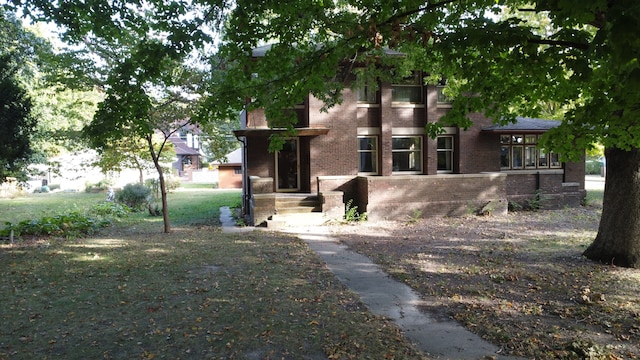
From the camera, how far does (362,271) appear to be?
8.97 metres

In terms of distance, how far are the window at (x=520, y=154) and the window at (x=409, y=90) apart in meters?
4.80

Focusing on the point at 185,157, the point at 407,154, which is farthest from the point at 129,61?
the point at 185,157

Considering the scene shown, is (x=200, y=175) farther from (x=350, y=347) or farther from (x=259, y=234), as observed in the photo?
(x=350, y=347)

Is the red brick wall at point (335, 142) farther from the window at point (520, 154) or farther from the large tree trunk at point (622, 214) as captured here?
the large tree trunk at point (622, 214)

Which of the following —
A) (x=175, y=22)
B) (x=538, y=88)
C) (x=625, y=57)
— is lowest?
(x=625, y=57)

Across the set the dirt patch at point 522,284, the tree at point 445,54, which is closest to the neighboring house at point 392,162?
the dirt patch at point 522,284

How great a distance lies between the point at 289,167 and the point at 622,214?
41.2 ft

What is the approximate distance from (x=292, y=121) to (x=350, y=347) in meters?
3.79

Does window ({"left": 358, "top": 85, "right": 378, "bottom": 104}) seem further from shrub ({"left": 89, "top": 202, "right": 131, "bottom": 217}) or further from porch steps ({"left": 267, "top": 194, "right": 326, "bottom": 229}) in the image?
shrub ({"left": 89, "top": 202, "right": 131, "bottom": 217})

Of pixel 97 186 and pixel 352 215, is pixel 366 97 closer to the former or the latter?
pixel 352 215

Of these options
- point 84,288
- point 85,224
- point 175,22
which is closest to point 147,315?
point 84,288

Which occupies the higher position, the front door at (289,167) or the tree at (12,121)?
the tree at (12,121)

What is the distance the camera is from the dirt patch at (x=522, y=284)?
5.28m

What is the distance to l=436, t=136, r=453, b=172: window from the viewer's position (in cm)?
1948
